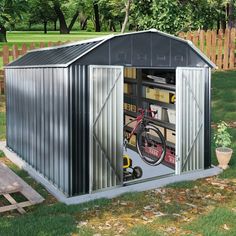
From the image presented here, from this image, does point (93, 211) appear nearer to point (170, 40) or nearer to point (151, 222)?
point (151, 222)

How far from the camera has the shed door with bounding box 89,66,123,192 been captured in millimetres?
7863

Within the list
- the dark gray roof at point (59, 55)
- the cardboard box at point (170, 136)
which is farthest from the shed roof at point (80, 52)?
the cardboard box at point (170, 136)

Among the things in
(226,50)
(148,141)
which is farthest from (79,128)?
(226,50)

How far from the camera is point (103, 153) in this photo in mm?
8062

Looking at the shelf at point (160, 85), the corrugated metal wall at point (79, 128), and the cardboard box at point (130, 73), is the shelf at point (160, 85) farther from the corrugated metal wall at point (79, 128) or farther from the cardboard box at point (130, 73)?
the corrugated metal wall at point (79, 128)

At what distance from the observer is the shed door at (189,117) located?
9016 millimetres

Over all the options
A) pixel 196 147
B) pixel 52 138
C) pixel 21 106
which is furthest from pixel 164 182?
pixel 21 106

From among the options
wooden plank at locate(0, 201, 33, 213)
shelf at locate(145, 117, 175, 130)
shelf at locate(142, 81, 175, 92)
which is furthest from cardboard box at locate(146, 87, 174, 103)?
wooden plank at locate(0, 201, 33, 213)

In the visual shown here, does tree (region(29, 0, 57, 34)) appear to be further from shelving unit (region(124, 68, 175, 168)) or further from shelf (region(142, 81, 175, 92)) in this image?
shelf (region(142, 81, 175, 92))

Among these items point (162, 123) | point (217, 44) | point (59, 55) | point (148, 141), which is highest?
point (217, 44)

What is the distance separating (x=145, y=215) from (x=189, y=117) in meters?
2.89

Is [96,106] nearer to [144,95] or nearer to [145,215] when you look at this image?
[145,215]

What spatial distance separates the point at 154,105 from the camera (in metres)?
11.2

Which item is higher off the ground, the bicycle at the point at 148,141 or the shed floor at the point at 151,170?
the bicycle at the point at 148,141
